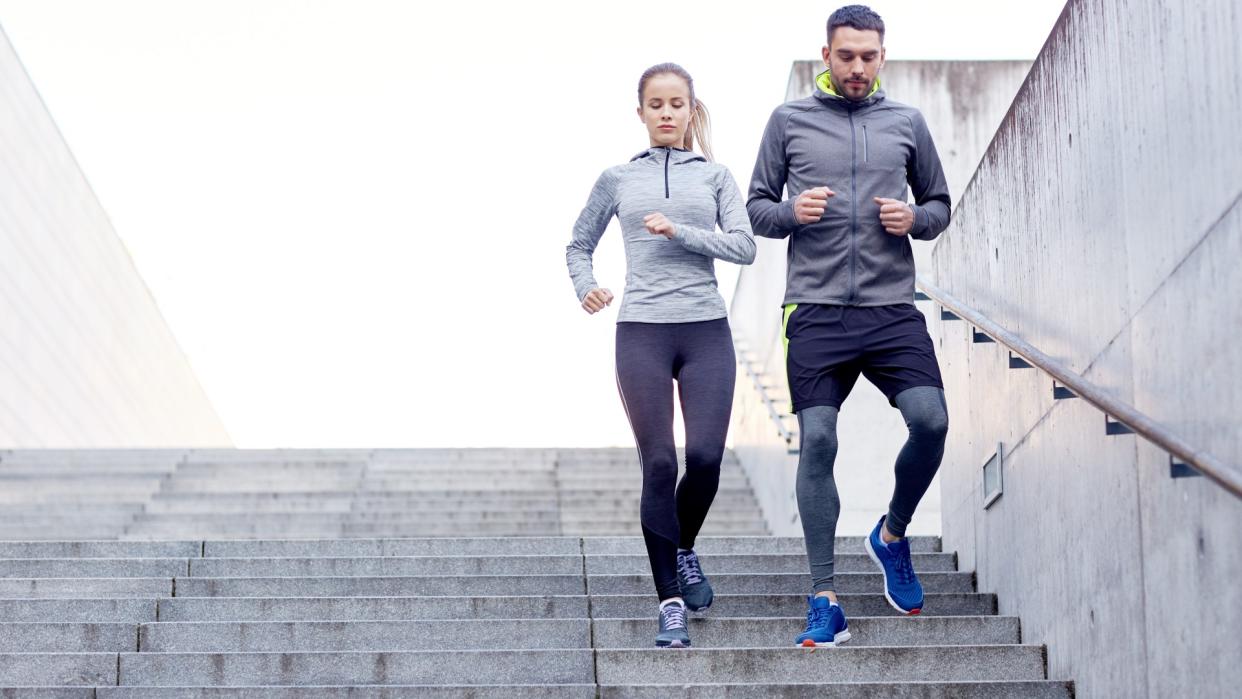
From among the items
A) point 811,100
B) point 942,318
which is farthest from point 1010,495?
point 811,100

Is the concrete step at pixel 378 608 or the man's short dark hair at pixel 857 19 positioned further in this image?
the concrete step at pixel 378 608

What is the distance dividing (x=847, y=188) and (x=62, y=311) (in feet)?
39.3

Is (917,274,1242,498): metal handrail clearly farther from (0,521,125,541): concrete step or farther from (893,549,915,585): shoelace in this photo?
(0,521,125,541): concrete step

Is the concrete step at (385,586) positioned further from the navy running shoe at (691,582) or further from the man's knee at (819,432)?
the man's knee at (819,432)

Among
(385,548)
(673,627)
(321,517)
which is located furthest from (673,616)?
(321,517)

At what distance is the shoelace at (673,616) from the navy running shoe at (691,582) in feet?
0.73

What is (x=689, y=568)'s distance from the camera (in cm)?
519

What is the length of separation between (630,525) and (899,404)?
218 inches

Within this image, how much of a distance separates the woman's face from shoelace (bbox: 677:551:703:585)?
1.27 metres

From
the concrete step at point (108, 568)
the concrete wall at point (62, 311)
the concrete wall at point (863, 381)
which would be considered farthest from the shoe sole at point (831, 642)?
the concrete wall at point (62, 311)

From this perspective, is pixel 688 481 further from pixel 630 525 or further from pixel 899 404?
pixel 630 525

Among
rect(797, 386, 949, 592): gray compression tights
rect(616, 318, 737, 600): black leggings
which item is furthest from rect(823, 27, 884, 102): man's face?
rect(797, 386, 949, 592): gray compression tights

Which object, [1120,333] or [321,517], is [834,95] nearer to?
[1120,333]

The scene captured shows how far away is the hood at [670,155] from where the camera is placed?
531 centimetres
